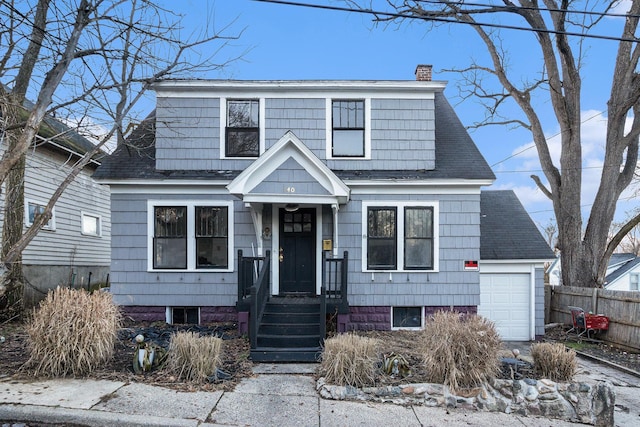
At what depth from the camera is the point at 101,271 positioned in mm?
15914

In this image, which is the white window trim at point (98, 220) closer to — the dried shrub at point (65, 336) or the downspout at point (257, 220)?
the downspout at point (257, 220)

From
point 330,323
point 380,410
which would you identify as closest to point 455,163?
Answer: point 330,323

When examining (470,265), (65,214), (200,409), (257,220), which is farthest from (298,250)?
(65,214)

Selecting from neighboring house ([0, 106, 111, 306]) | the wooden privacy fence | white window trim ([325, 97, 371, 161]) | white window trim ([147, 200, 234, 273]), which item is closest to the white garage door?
the wooden privacy fence

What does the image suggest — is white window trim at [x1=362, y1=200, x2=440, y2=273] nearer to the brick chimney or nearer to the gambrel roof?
the gambrel roof

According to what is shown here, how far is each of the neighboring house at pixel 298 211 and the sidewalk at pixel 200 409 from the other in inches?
153

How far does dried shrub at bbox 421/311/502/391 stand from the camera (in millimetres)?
5438

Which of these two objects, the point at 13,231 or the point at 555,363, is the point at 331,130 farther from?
the point at 13,231

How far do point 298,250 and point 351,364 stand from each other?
4.13m

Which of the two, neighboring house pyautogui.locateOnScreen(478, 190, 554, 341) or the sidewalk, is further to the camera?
neighboring house pyautogui.locateOnScreen(478, 190, 554, 341)

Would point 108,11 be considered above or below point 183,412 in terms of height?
above

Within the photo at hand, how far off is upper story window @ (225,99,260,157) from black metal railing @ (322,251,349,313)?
3.02m

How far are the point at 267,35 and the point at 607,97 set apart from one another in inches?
449

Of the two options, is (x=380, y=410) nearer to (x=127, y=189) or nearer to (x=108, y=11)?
(x=127, y=189)
